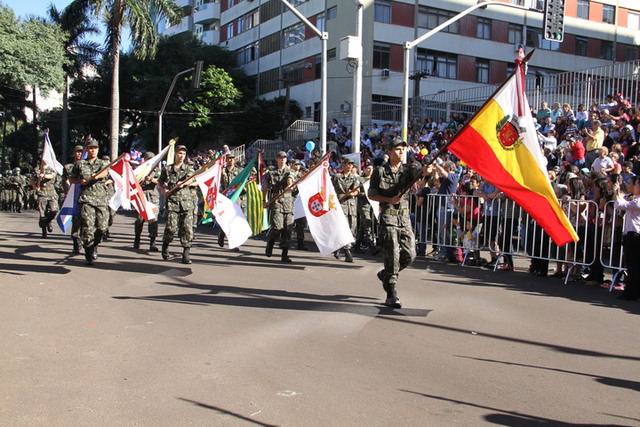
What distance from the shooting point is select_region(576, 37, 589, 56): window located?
4591 centimetres

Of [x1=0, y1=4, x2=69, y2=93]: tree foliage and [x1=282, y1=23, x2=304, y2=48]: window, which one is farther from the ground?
[x1=282, y1=23, x2=304, y2=48]: window

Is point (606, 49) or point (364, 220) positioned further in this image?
point (606, 49)

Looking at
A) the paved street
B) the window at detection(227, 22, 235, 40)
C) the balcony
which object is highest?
the balcony

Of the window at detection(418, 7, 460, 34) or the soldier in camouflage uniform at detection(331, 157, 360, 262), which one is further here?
the window at detection(418, 7, 460, 34)

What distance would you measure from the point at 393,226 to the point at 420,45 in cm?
3513

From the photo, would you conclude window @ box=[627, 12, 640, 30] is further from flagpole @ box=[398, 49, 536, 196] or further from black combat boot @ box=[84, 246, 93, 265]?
black combat boot @ box=[84, 246, 93, 265]

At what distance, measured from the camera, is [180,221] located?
11.6m

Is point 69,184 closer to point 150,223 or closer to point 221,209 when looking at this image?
point 150,223

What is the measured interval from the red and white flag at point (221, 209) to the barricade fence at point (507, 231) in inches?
149

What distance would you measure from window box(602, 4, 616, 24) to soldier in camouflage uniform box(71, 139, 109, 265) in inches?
1770

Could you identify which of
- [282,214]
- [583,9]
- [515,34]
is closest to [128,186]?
[282,214]

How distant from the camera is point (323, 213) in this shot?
1091 centimetres

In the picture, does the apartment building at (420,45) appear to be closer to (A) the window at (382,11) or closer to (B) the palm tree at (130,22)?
(A) the window at (382,11)

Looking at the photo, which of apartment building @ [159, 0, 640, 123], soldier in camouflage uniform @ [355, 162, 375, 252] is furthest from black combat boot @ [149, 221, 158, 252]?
apartment building @ [159, 0, 640, 123]
